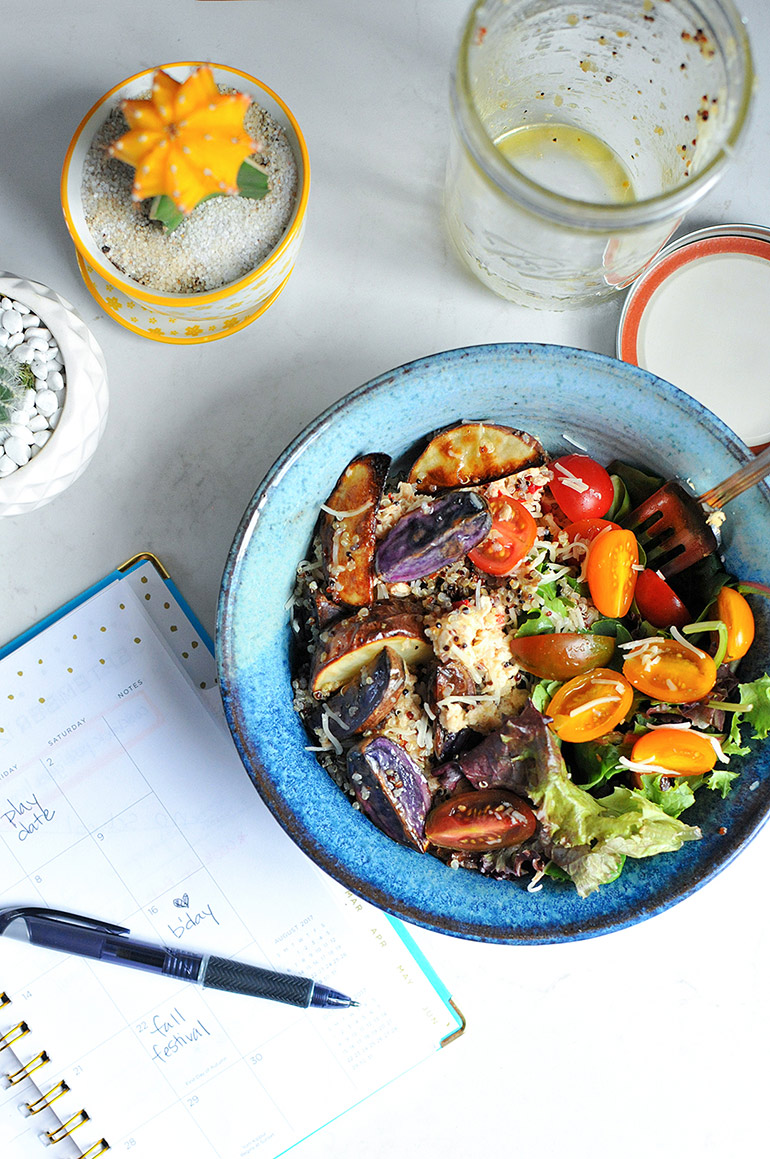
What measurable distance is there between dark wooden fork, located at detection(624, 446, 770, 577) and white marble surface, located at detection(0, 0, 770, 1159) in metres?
0.26

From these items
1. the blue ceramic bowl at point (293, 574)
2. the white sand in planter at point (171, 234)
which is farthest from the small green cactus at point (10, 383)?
the blue ceramic bowl at point (293, 574)

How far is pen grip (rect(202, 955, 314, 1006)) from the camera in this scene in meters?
1.08

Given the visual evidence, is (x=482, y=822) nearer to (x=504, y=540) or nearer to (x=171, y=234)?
(x=504, y=540)

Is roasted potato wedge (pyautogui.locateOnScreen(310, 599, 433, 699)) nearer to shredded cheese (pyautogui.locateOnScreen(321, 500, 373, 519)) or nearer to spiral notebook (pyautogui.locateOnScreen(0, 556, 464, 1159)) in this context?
shredded cheese (pyautogui.locateOnScreen(321, 500, 373, 519))

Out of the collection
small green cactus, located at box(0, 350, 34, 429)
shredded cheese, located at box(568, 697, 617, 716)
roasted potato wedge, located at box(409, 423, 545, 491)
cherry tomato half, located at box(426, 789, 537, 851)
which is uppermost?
small green cactus, located at box(0, 350, 34, 429)

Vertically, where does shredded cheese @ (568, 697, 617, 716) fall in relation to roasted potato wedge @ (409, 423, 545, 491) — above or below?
below

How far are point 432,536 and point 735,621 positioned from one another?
328mm

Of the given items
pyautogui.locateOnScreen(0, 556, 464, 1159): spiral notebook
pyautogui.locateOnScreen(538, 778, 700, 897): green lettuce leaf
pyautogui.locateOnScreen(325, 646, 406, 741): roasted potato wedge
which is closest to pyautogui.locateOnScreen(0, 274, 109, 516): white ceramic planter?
pyautogui.locateOnScreen(0, 556, 464, 1159): spiral notebook

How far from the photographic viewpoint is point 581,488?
3.14 ft

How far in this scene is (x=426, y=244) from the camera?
112 cm

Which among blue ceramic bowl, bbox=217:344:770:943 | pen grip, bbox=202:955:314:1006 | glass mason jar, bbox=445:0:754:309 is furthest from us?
pen grip, bbox=202:955:314:1006

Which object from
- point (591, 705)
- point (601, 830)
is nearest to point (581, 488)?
point (591, 705)

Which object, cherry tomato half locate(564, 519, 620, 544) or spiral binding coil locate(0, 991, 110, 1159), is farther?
spiral binding coil locate(0, 991, 110, 1159)

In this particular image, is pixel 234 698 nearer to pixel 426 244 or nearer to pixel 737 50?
pixel 426 244
